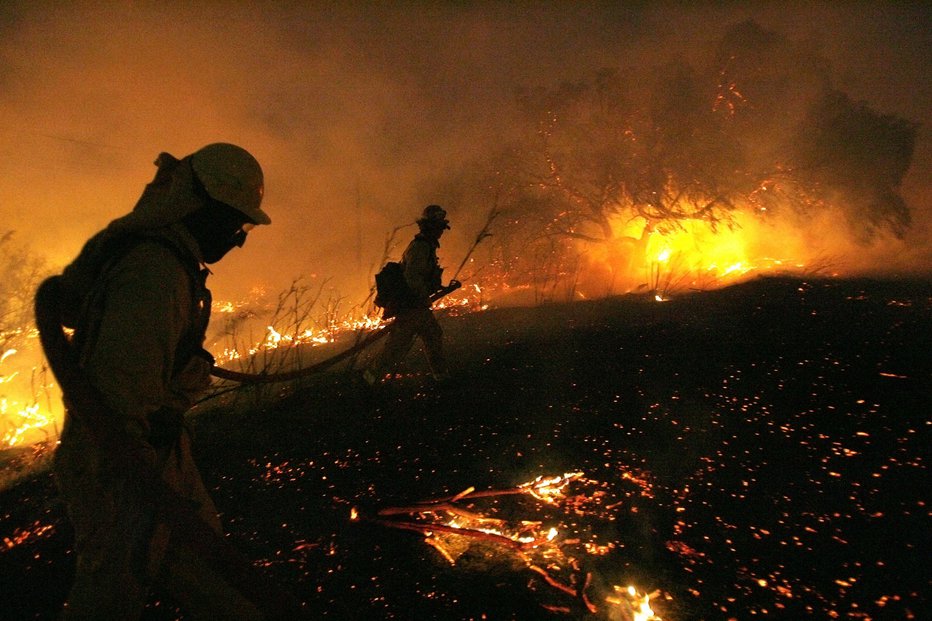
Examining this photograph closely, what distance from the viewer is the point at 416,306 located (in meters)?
4.84

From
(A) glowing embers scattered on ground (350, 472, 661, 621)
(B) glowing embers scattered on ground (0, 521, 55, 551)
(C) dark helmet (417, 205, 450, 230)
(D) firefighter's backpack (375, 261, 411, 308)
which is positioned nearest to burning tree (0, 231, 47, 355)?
(B) glowing embers scattered on ground (0, 521, 55, 551)

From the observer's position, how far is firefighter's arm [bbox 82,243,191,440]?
1281 mm

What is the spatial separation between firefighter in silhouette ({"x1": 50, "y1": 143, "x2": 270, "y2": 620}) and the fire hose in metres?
0.02

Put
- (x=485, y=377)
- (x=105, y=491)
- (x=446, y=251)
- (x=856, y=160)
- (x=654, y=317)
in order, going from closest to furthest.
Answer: (x=105, y=491)
(x=485, y=377)
(x=654, y=317)
(x=856, y=160)
(x=446, y=251)

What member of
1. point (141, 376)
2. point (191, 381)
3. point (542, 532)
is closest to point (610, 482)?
point (542, 532)

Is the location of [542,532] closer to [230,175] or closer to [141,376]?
[141,376]

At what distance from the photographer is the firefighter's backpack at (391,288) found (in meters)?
4.78

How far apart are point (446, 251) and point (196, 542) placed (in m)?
25.2

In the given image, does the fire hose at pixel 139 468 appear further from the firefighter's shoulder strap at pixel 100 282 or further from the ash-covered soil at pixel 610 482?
the ash-covered soil at pixel 610 482

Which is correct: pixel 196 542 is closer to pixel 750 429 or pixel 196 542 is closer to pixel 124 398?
pixel 124 398

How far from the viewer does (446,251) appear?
2623cm

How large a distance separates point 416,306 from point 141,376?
3565 millimetres

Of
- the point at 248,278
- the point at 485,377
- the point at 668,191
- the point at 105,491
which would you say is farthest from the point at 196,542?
the point at 248,278

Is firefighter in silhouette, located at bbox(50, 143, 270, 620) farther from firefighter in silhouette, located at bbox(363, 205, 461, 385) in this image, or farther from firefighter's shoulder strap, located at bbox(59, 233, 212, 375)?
firefighter in silhouette, located at bbox(363, 205, 461, 385)
